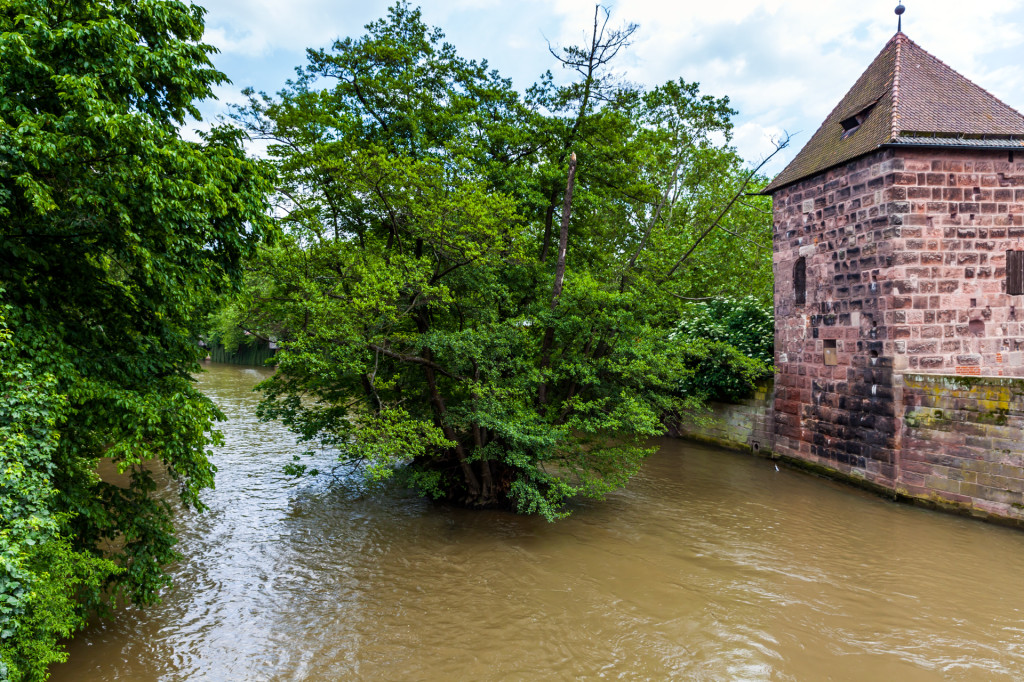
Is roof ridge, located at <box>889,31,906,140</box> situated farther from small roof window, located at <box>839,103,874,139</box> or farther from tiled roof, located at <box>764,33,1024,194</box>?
small roof window, located at <box>839,103,874,139</box>

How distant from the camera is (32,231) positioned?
5.02 m

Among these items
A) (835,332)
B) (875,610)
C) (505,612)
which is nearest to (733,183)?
(835,332)

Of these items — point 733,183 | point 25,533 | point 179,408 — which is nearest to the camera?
point 25,533

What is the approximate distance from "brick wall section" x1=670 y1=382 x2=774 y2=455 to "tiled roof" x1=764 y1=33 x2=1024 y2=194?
5.65 m

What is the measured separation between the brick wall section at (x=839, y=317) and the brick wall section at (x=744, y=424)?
64 centimetres

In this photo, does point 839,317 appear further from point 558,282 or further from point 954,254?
point 558,282

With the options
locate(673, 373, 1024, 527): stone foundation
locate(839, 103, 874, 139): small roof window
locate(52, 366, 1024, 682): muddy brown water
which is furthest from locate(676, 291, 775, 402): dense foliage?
locate(839, 103, 874, 139): small roof window

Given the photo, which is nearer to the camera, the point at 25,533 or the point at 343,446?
the point at 25,533

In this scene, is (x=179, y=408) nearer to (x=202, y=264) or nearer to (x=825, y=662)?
(x=202, y=264)

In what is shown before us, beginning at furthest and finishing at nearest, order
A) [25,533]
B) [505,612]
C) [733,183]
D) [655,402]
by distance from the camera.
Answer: [733,183] → [655,402] → [505,612] → [25,533]

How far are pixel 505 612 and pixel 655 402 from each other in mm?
4788

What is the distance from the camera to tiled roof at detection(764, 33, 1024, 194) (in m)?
11.3

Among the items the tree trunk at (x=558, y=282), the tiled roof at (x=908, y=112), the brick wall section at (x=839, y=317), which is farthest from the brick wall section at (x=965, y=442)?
the tree trunk at (x=558, y=282)

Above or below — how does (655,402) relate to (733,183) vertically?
below
